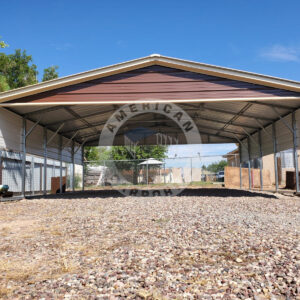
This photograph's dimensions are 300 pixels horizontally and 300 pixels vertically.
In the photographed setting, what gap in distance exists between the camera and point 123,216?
24.7 ft

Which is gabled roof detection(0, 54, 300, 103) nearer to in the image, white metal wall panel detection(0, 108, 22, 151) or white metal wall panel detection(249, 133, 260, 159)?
white metal wall panel detection(0, 108, 22, 151)

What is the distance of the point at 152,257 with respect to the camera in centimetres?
408

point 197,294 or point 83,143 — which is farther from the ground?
point 83,143

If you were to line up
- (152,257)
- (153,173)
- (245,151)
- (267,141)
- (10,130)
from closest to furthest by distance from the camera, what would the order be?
(152,257)
(10,130)
(267,141)
(245,151)
(153,173)

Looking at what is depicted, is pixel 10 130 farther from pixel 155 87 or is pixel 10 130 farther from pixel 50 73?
pixel 50 73

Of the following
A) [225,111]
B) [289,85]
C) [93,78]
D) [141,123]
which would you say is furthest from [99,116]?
[289,85]

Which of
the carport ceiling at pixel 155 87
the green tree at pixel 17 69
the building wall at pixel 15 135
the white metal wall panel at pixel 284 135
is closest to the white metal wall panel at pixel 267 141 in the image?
the white metal wall panel at pixel 284 135

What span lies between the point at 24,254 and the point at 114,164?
22.6 meters

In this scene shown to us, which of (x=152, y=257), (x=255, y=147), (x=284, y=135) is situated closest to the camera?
(x=152, y=257)

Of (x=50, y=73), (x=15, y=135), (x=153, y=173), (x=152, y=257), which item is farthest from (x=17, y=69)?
(x=152, y=257)

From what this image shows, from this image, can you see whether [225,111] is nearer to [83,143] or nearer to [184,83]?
[184,83]

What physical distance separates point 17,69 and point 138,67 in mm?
33294

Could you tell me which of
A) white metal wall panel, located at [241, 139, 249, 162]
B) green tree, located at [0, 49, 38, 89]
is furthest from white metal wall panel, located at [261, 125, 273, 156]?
green tree, located at [0, 49, 38, 89]

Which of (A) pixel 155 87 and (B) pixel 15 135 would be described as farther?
(B) pixel 15 135
